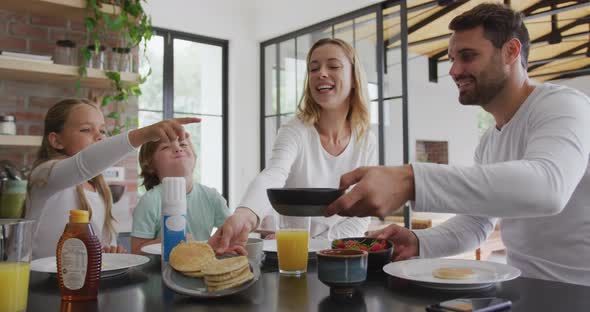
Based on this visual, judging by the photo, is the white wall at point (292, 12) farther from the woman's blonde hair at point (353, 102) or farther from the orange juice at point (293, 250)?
the orange juice at point (293, 250)

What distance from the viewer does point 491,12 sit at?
153cm

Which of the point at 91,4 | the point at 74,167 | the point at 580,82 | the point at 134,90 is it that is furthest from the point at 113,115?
the point at 580,82

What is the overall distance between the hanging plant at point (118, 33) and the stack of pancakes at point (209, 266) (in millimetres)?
2106

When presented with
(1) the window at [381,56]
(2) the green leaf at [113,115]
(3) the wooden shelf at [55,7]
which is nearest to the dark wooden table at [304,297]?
(2) the green leaf at [113,115]

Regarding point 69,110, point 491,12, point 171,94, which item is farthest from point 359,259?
point 171,94

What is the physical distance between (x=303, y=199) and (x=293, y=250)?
242 mm

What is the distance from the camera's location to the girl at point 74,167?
1.48 metres

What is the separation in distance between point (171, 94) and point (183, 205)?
12.1 feet

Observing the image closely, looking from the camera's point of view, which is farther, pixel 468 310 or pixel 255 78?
pixel 255 78

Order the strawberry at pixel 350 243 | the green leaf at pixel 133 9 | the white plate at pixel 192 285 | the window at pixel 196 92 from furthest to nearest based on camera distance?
the window at pixel 196 92 < the green leaf at pixel 133 9 < the strawberry at pixel 350 243 < the white plate at pixel 192 285

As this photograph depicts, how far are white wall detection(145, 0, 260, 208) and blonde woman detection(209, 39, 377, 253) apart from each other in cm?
294

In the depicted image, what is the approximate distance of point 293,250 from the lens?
1115mm

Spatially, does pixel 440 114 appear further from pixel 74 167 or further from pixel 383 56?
pixel 74 167

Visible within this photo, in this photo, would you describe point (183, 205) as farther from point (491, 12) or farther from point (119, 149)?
point (491, 12)
